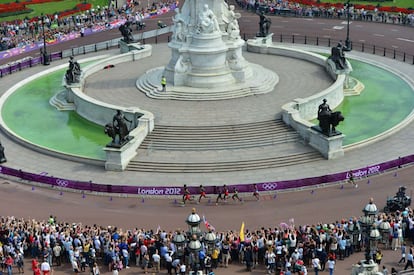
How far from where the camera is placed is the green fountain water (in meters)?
61.2

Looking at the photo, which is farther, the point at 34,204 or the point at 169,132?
the point at 169,132

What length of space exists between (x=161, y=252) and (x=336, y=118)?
19857 millimetres

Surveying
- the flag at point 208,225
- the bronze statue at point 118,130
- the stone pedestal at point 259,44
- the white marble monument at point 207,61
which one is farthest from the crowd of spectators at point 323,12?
the flag at point 208,225

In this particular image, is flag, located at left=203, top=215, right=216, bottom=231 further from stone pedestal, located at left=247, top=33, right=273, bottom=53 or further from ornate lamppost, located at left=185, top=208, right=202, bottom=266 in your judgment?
stone pedestal, located at left=247, top=33, right=273, bottom=53

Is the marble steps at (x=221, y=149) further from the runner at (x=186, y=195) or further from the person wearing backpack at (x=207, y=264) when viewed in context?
the person wearing backpack at (x=207, y=264)

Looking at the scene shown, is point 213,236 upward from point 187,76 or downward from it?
downward

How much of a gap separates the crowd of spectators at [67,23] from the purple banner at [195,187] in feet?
152

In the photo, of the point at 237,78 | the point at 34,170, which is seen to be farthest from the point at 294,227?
the point at 237,78

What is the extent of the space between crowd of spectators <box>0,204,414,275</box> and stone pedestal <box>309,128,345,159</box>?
12.5m

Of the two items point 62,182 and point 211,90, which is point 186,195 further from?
point 211,90

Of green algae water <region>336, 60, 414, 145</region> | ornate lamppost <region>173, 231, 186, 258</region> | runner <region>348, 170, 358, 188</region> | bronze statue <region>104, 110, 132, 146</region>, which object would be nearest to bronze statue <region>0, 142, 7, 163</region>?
bronze statue <region>104, 110, 132, 146</region>

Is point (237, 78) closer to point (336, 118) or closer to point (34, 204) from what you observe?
point (336, 118)

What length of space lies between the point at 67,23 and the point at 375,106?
185 ft

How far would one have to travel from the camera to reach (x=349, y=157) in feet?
186
